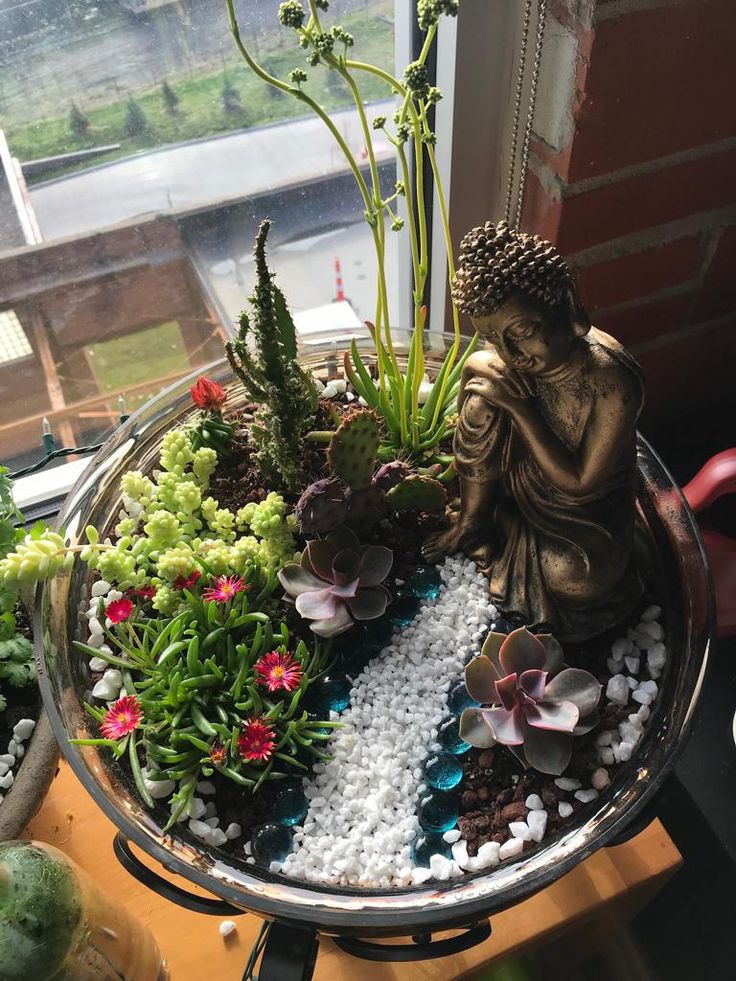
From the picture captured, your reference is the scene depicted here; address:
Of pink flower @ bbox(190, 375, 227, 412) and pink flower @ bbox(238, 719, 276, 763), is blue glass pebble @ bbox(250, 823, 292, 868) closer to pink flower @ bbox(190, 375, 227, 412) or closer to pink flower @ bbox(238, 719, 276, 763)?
pink flower @ bbox(238, 719, 276, 763)

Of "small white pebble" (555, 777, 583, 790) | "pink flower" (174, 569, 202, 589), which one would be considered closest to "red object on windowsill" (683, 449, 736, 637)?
"small white pebble" (555, 777, 583, 790)

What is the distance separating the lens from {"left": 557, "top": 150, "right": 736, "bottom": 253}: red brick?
980mm

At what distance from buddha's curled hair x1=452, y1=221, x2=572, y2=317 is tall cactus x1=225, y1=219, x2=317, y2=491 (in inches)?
8.4

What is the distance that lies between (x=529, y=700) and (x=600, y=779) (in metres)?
0.09

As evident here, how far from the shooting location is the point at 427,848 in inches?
29.4

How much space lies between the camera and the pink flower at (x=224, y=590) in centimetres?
82

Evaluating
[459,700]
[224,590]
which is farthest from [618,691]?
[224,590]

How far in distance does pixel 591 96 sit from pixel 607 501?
41 centimetres

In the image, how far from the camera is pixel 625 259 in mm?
1061

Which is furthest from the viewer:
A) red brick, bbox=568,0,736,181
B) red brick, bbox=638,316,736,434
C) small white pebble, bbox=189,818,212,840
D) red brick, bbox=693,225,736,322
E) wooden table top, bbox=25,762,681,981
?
red brick, bbox=638,316,736,434

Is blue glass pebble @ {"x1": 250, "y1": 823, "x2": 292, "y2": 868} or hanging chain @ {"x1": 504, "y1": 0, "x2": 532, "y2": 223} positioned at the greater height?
hanging chain @ {"x1": 504, "y1": 0, "x2": 532, "y2": 223}

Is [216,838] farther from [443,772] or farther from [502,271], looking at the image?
[502,271]

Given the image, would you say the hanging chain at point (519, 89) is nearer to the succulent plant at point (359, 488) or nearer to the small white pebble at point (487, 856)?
the succulent plant at point (359, 488)

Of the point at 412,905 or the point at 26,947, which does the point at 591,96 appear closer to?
the point at 412,905
